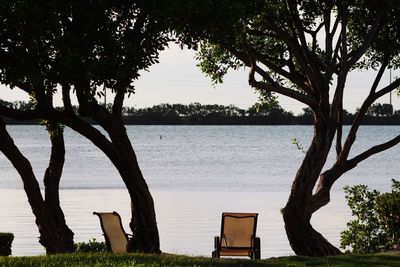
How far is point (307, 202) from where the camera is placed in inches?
831

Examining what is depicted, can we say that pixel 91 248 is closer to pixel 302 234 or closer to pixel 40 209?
pixel 40 209

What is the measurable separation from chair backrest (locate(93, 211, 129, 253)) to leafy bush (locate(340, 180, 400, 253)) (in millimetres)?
5551

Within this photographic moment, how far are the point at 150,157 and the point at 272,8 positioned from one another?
76592 millimetres

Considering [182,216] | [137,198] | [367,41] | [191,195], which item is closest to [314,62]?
[367,41]

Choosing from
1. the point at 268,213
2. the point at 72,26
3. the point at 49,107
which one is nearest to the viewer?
the point at 72,26

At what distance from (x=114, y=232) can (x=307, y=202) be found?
5.15m

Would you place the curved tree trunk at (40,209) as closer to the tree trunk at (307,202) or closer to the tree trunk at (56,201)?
the tree trunk at (56,201)

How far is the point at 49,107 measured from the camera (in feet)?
57.3

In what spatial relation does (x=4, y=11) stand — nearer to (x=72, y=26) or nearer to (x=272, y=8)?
(x=72, y=26)

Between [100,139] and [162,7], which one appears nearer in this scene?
[162,7]

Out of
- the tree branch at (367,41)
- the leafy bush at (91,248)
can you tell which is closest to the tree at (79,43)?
the leafy bush at (91,248)

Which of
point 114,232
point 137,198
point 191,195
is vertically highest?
point 137,198

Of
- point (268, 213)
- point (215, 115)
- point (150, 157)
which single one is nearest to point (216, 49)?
point (268, 213)

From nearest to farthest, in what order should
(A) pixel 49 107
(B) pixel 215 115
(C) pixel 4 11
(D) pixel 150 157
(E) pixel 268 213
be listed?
(C) pixel 4 11, (A) pixel 49 107, (E) pixel 268 213, (D) pixel 150 157, (B) pixel 215 115
